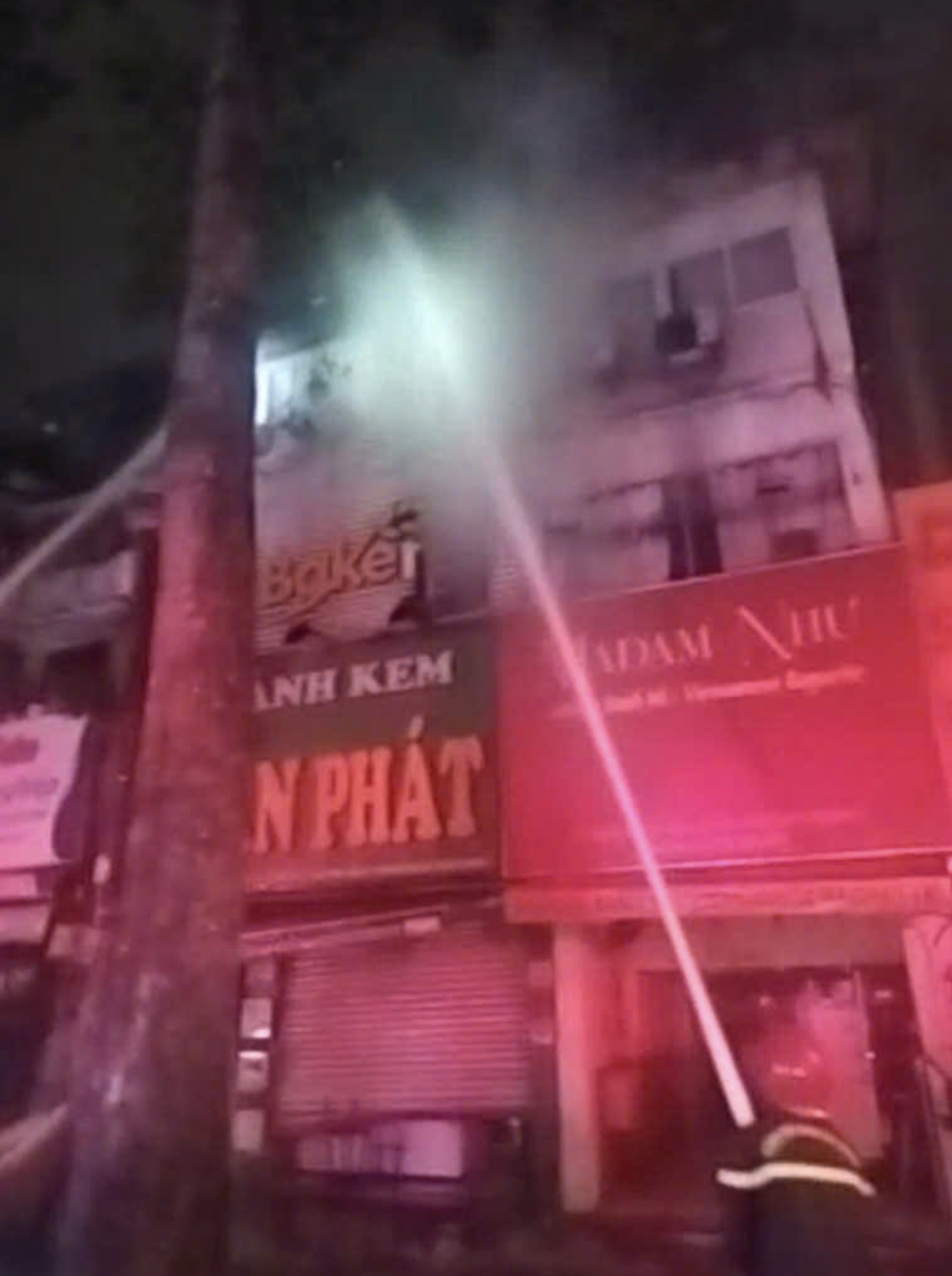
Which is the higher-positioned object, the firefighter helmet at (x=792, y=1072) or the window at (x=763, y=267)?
the window at (x=763, y=267)

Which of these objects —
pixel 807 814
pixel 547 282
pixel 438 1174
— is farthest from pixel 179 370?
pixel 438 1174

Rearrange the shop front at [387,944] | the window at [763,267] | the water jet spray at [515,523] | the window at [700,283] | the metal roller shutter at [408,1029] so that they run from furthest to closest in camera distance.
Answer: the window at [700,283] < the window at [763,267] < the metal roller shutter at [408,1029] < the shop front at [387,944] < the water jet spray at [515,523]

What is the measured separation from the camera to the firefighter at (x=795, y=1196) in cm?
289

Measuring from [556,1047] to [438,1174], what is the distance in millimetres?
944

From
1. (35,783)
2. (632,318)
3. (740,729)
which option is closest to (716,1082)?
(740,729)

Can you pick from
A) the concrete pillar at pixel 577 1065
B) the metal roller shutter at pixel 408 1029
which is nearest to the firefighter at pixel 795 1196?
the concrete pillar at pixel 577 1065

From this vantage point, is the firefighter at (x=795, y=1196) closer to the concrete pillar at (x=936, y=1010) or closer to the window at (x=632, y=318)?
the concrete pillar at (x=936, y=1010)

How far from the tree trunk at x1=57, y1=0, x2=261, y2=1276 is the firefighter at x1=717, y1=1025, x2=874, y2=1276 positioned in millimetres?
2467

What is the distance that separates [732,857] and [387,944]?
7.65 ft

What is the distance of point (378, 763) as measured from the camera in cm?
753

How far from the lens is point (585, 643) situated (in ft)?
23.7

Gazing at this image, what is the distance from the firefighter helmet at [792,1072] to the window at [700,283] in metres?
5.53

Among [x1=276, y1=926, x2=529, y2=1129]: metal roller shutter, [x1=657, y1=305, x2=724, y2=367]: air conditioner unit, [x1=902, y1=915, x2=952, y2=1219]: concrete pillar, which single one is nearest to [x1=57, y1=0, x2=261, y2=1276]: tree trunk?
[x1=276, y1=926, x2=529, y2=1129]: metal roller shutter

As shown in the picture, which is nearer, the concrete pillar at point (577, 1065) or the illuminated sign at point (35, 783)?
the concrete pillar at point (577, 1065)
